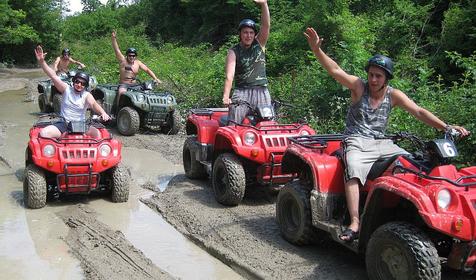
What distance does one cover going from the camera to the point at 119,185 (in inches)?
269

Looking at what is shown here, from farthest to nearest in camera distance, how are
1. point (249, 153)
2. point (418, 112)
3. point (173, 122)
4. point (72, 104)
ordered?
1. point (173, 122)
2. point (72, 104)
3. point (249, 153)
4. point (418, 112)

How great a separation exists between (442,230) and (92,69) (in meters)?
20.8

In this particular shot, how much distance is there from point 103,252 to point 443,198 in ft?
10.5

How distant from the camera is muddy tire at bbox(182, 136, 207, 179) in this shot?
7.72 meters

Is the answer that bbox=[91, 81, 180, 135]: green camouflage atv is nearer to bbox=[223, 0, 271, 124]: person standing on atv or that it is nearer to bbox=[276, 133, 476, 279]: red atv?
bbox=[223, 0, 271, 124]: person standing on atv

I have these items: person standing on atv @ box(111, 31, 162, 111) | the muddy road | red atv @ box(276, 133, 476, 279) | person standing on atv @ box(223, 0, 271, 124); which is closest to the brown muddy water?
the muddy road

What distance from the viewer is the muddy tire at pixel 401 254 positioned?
3594mm

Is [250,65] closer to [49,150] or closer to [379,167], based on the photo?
[49,150]

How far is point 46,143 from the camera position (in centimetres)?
659

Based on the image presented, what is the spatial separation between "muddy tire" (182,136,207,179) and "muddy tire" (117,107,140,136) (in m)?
3.49

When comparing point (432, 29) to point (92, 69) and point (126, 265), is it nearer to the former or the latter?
point (126, 265)

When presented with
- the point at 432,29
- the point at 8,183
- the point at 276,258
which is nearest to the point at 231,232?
the point at 276,258

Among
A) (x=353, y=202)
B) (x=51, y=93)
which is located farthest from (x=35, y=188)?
(x=51, y=93)

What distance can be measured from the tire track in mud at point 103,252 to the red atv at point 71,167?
41cm
